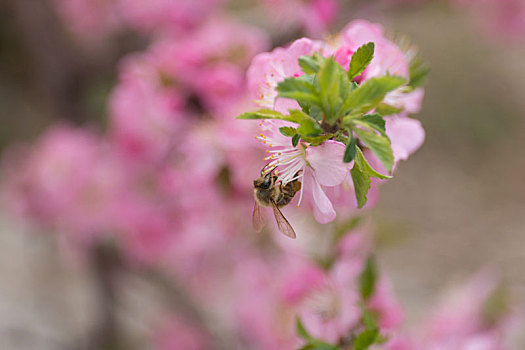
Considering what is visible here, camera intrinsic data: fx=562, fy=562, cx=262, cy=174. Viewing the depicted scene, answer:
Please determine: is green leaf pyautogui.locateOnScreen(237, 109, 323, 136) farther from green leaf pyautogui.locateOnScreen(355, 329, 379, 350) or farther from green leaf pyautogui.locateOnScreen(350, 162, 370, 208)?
green leaf pyautogui.locateOnScreen(355, 329, 379, 350)

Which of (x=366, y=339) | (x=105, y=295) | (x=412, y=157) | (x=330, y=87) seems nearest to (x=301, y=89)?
(x=330, y=87)

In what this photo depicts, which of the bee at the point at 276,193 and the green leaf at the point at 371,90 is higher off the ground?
the bee at the point at 276,193

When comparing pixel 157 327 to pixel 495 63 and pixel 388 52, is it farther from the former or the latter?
pixel 495 63

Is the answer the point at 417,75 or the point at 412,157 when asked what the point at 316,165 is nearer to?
the point at 417,75

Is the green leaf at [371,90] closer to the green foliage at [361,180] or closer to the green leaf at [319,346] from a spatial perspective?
the green foliage at [361,180]

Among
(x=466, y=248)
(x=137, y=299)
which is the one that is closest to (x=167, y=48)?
(x=137, y=299)

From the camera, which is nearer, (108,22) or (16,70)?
(108,22)

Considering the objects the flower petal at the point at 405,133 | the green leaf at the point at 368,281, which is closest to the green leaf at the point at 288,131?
the flower petal at the point at 405,133
